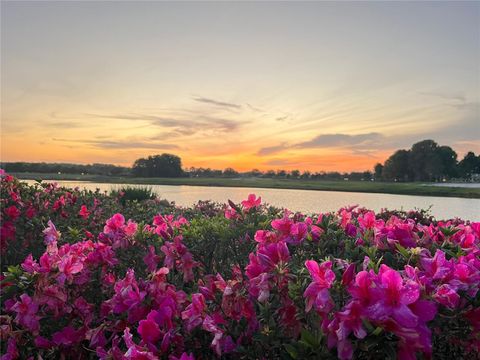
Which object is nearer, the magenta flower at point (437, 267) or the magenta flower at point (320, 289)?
the magenta flower at point (320, 289)

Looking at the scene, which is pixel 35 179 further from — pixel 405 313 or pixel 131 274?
pixel 405 313

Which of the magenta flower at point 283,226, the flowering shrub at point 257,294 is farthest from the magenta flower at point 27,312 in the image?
the magenta flower at point 283,226

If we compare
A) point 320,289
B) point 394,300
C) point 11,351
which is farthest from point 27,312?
point 394,300

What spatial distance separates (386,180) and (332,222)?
31080mm

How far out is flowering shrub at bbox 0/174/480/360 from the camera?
1.46 m

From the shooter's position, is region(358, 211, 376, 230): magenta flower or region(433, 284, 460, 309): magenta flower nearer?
region(433, 284, 460, 309): magenta flower

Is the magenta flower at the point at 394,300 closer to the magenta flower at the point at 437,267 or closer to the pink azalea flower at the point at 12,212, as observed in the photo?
the magenta flower at the point at 437,267

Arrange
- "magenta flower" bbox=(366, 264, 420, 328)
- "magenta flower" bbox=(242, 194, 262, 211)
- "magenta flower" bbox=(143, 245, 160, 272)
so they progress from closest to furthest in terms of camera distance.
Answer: "magenta flower" bbox=(366, 264, 420, 328) < "magenta flower" bbox=(143, 245, 160, 272) < "magenta flower" bbox=(242, 194, 262, 211)

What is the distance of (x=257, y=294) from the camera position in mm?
1838

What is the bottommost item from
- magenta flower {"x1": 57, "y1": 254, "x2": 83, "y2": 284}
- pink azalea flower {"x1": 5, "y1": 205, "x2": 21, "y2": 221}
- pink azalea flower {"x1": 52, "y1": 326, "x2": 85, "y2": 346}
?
pink azalea flower {"x1": 52, "y1": 326, "x2": 85, "y2": 346}

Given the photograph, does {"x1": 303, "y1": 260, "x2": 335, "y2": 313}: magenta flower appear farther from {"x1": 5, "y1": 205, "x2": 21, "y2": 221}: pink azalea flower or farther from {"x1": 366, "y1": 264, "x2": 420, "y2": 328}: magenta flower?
{"x1": 5, "y1": 205, "x2": 21, "y2": 221}: pink azalea flower

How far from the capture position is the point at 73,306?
250 centimetres

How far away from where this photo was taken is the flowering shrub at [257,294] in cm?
146

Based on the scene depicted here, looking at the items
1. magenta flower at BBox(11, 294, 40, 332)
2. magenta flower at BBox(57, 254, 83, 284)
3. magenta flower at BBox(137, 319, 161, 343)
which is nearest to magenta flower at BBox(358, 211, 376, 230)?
magenta flower at BBox(137, 319, 161, 343)
